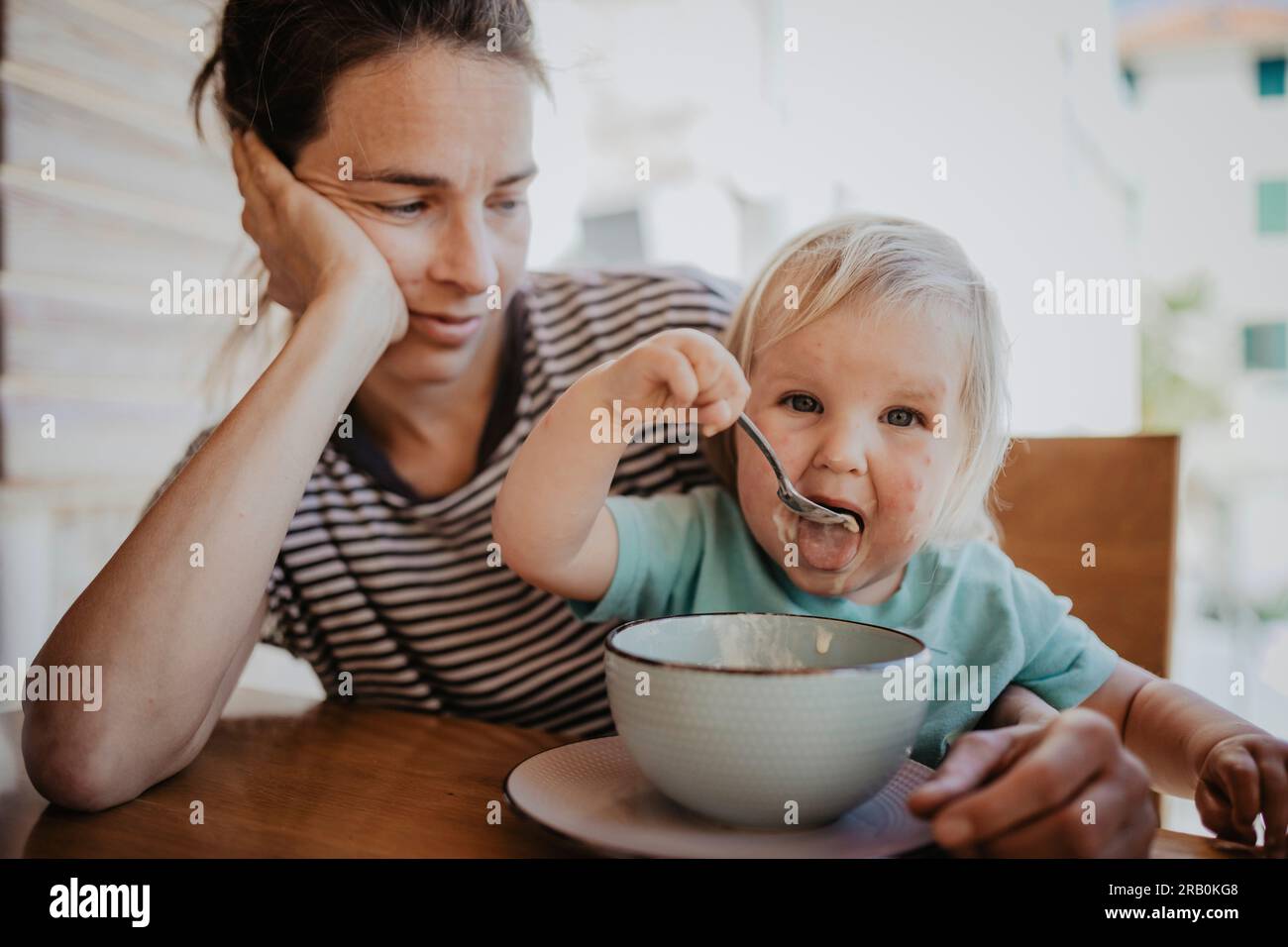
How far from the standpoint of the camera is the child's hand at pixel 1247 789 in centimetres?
58

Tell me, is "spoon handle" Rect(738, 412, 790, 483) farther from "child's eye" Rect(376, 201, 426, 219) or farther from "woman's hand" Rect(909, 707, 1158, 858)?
"child's eye" Rect(376, 201, 426, 219)

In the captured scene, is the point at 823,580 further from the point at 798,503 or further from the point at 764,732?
the point at 764,732

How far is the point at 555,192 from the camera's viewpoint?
1.07m

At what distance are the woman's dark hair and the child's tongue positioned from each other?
0.54 meters

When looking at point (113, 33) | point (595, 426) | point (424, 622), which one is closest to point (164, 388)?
point (113, 33)

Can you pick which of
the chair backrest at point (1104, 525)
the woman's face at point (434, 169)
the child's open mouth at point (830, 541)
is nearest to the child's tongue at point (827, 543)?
the child's open mouth at point (830, 541)

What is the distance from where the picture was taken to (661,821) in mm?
565

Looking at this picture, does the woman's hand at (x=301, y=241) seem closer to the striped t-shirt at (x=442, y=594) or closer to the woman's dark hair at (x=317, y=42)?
the woman's dark hair at (x=317, y=42)

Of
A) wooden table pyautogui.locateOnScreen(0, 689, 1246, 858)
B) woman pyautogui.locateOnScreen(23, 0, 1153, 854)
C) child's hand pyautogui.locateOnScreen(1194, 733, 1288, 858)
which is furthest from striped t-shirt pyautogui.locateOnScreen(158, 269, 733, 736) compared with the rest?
child's hand pyautogui.locateOnScreen(1194, 733, 1288, 858)

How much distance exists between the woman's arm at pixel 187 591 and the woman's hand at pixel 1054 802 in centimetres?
53

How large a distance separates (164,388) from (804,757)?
3.95ft

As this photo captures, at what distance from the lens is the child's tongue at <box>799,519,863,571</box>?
0.74 m

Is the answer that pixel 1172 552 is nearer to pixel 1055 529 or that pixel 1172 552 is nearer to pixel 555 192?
pixel 1055 529

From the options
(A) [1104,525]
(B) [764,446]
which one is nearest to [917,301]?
(B) [764,446]
